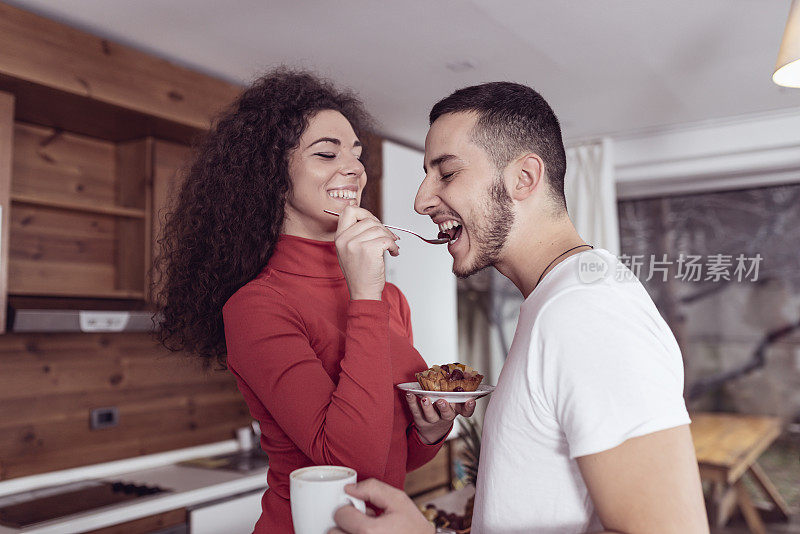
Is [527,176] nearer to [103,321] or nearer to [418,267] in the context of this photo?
[103,321]

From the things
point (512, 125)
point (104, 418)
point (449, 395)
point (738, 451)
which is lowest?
point (738, 451)

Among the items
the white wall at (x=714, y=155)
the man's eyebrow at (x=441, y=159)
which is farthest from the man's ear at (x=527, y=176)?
the white wall at (x=714, y=155)

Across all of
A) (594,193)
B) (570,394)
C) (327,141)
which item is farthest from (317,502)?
(594,193)

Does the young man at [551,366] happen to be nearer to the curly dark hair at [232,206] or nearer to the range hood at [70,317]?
the curly dark hair at [232,206]

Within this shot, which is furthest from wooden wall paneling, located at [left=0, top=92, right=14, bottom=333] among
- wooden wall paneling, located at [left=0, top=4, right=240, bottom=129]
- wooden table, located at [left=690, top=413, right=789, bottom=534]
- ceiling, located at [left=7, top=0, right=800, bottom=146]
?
wooden table, located at [left=690, top=413, right=789, bottom=534]

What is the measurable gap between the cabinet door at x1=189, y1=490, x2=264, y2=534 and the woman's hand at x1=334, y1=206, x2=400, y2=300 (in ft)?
5.83

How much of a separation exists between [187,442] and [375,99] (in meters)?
2.05

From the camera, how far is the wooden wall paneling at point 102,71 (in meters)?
2.21

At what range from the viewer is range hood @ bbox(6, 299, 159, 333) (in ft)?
7.43

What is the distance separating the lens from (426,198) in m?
1.19

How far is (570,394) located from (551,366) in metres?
0.04

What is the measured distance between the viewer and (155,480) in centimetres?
282

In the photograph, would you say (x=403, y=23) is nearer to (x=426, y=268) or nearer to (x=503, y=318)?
(x=426, y=268)

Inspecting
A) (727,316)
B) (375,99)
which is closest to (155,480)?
(375,99)
